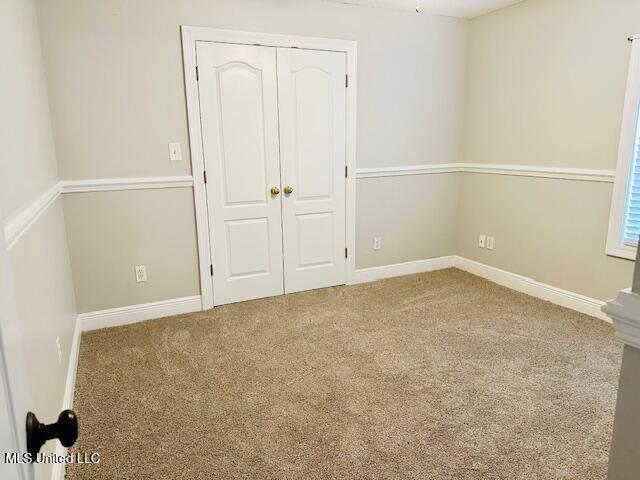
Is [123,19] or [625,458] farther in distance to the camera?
[123,19]

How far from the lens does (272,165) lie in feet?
11.6

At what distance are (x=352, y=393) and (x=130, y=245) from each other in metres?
1.95

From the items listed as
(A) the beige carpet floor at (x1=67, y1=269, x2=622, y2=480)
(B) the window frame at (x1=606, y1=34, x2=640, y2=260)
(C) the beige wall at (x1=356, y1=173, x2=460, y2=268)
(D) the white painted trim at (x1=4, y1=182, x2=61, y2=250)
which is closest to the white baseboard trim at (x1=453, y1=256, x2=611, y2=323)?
(A) the beige carpet floor at (x1=67, y1=269, x2=622, y2=480)

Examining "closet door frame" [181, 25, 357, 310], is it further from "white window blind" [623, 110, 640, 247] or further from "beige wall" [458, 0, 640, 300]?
"white window blind" [623, 110, 640, 247]

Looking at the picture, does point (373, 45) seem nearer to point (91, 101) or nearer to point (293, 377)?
point (91, 101)

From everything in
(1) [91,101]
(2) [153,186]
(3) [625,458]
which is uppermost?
(1) [91,101]

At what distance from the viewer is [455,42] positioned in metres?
4.07

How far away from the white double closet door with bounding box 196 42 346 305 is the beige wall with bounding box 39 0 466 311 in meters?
0.20

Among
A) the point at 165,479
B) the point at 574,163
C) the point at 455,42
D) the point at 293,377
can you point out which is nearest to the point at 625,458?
the point at 165,479

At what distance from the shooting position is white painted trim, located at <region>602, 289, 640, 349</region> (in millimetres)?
788

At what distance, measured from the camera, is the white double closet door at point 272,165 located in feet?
10.8

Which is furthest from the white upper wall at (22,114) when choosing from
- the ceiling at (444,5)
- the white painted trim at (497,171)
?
the white painted trim at (497,171)

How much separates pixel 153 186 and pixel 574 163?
316cm

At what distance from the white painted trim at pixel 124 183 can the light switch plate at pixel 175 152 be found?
5.3 inches
